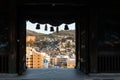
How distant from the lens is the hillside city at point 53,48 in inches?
1226

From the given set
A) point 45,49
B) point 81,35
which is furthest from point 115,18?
point 45,49

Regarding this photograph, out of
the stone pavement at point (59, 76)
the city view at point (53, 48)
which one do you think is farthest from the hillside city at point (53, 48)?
the stone pavement at point (59, 76)

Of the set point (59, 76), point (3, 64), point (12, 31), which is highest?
point (12, 31)

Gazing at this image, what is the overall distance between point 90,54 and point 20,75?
260cm

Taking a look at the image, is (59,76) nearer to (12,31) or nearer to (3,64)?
(3,64)

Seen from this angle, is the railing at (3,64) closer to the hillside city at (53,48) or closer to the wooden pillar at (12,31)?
the wooden pillar at (12,31)

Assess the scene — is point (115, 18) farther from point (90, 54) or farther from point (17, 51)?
point (17, 51)

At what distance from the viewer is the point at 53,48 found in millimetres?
32219

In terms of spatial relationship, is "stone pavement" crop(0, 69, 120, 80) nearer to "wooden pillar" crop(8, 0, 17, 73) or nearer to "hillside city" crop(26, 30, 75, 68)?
"wooden pillar" crop(8, 0, 17, 73)

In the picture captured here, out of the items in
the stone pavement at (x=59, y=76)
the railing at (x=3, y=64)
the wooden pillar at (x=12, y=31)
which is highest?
the wooden pillar at (x=12, y=31)

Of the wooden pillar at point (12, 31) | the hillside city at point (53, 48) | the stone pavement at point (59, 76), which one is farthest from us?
the hillside city at point (53, 48)

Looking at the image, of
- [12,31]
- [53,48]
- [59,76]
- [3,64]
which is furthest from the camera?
[53,48]

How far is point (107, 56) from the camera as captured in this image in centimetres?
2017

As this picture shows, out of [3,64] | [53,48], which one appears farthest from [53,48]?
[3,64]
